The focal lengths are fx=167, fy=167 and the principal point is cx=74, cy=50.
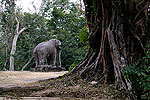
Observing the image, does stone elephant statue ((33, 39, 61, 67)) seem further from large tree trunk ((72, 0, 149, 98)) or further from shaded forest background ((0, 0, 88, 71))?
large tree trunk ((72, 0, 149, 98))

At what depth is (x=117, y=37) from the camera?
9.23ft

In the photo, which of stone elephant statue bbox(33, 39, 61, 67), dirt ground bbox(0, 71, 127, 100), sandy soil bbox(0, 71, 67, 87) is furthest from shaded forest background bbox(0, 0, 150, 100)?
stone elephant statue bbox(33, 39, 61, 67)

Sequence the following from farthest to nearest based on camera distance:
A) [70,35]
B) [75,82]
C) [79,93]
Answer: [70,35] < [75,82] < [79,93]

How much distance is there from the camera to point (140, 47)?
268cm

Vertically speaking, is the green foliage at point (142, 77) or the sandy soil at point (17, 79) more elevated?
the green foliage at point (142, 77)

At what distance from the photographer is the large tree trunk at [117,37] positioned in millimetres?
2625

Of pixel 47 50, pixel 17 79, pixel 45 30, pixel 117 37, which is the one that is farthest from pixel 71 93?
pixel 45 30

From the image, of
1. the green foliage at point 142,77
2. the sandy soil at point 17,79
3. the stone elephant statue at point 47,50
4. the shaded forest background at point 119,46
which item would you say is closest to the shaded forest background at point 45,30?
the stone elephant statue at point 47,50

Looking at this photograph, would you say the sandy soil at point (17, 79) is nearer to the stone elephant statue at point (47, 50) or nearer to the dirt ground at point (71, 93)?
the dirt ground at point (71, 93)

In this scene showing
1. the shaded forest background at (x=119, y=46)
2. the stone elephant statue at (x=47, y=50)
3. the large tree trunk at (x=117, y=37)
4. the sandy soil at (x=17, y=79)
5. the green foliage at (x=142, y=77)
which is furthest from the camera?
the stone elephant statue at (x=47, y=50)

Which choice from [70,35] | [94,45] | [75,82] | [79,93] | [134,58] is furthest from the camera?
[70,35]

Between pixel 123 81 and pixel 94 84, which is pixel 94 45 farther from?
pixel 123 81

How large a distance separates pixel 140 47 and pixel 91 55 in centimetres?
111

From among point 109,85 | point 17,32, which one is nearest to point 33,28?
point 17,32
